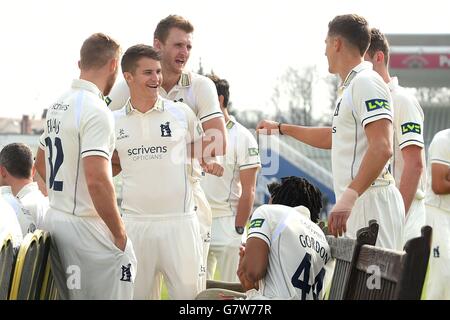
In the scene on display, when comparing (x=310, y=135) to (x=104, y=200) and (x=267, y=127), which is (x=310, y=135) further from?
(x=104, y=200)

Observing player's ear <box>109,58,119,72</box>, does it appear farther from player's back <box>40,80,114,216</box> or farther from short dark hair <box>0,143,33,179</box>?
short dark hair <box>0,143,33,179</box>

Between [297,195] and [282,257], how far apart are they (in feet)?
1.56

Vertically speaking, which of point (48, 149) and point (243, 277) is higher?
point (48, 149)

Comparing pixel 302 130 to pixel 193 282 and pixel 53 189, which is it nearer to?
pixel 193 282

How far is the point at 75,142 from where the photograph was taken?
6.03 meters

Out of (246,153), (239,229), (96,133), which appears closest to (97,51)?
(96,133)

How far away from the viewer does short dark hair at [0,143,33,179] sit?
773 centimetres

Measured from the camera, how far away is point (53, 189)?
6.17 metres

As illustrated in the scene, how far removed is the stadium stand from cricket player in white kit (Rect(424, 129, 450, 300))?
3.66 m

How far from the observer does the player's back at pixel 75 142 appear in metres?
5.97

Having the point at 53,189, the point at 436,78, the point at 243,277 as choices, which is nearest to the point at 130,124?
the point at 53,189

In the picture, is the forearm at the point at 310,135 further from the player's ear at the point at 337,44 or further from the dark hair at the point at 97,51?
the dark hair at the point at 97,51

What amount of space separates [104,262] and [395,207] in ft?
5.78

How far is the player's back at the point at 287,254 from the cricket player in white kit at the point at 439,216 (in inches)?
103
